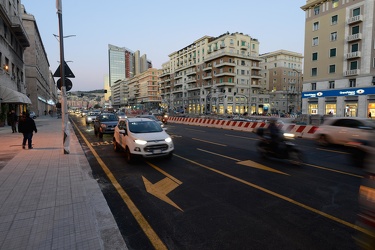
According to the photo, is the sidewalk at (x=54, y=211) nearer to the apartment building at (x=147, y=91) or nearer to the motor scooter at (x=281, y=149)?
the motor scooter at (x=281, y=149)

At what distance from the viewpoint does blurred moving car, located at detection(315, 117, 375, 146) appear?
11.1 metres

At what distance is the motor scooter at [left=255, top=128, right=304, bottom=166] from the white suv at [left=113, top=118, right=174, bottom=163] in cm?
381

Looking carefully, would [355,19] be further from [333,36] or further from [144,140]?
[144,140]

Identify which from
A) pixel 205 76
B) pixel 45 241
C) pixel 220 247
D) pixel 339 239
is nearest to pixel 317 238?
pixel 339 239

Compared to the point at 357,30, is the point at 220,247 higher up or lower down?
lower down

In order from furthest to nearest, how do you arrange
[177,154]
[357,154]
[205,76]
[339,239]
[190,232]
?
[205,76] < [177,154] < [357,154] < [190,232] < [339,239]

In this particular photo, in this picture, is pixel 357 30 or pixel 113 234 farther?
pixel 357 30

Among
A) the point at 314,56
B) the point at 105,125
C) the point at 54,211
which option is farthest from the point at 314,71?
the point at 54,211

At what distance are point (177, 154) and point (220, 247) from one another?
708cm

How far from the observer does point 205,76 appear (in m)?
76.8

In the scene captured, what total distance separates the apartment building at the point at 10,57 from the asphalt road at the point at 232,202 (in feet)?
80.1

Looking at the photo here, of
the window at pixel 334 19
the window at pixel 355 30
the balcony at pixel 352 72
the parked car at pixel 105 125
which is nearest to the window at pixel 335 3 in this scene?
the window at pixel 334 19

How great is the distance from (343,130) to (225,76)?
59.9 m

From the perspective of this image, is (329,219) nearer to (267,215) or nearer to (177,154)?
(267,215)
